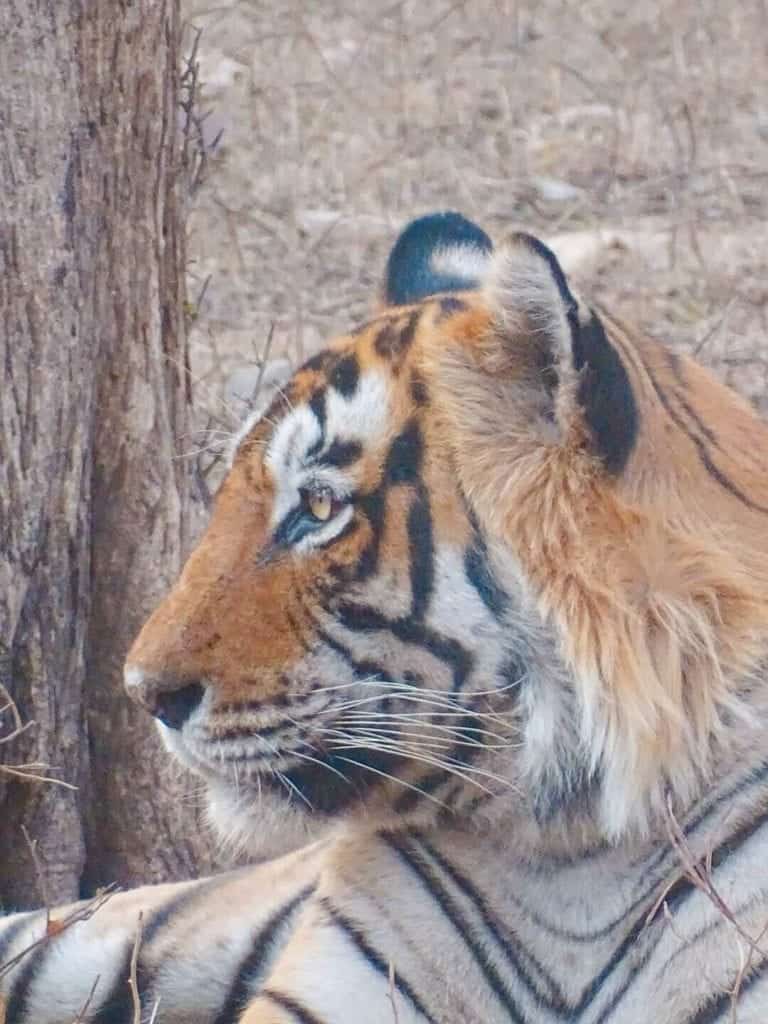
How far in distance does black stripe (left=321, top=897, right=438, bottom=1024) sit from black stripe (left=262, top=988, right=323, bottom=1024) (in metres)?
0.12

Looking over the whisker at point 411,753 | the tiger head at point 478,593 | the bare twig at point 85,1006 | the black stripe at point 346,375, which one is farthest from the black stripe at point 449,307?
the bare twig at point 85,1006

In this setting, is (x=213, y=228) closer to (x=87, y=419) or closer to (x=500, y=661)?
(x=87, y=419)

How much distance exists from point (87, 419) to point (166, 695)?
3.09ft

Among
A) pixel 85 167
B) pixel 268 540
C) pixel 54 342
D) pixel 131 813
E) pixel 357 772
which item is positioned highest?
pixel 85 167

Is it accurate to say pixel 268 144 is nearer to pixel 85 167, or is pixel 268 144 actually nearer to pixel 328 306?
pixel 328 306

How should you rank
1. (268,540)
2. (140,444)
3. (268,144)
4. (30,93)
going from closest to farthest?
(268,540), (30,93), (140,444), (268,144)

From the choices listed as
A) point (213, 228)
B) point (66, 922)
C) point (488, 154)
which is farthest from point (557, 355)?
point (488, 154)

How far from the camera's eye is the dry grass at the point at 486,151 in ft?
21.6

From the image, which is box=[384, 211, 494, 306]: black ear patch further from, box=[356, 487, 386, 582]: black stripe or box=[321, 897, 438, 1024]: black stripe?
box=[321, 897, 438, 1024]: black stripe

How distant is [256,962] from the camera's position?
327 centimetres

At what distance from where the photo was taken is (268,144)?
7.76 metres

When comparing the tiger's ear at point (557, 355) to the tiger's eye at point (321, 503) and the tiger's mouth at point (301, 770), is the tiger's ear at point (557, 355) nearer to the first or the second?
the tiger's eye at point (321, 503)

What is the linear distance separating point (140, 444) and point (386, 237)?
365 cm

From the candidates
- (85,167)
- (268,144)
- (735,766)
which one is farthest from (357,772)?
(268,144)
